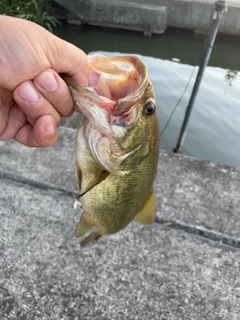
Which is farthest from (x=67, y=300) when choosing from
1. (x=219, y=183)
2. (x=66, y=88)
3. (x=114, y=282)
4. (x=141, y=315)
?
(x=219, y=183)

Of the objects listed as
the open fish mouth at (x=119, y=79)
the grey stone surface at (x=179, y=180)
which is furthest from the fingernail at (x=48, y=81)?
the grey stone surface at (x=179, y=180)

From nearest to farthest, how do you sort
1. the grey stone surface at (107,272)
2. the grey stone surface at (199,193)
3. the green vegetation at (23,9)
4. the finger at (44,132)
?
1. the finger at (44,132)
2. the grey stone surface at (107,272)
3. the grey stone surface at (199,193)
4. the green vegetation at (23,9)

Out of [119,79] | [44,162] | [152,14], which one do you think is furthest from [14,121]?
[152,14]

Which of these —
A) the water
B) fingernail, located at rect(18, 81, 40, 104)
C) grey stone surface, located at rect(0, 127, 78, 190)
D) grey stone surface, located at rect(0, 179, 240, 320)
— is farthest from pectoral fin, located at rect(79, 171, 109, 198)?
the water

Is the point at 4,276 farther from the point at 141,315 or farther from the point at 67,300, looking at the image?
the point at 141,315

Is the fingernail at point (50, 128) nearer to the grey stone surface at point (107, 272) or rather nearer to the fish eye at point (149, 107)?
the fish eye at point (149, 107)

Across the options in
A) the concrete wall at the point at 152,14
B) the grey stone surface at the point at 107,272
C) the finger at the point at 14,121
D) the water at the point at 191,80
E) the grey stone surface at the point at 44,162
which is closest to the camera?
the finger at the point at 14,121

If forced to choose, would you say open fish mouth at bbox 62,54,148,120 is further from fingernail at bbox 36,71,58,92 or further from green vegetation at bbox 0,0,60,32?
green vegetation at bbox 0,0,60,32
